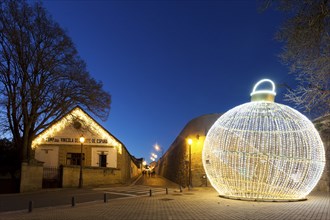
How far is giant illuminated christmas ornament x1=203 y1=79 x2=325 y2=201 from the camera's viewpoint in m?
13.7

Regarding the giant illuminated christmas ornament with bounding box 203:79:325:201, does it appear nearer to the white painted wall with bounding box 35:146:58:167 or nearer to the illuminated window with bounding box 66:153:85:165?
the illuminated window with bounding box 66:153:85:165

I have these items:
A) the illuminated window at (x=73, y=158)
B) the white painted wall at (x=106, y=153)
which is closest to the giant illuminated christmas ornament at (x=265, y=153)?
the white painted wall at (x=106, y=153)

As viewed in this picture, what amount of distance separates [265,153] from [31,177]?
1542cm

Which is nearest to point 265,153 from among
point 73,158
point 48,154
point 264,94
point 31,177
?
point 264,94

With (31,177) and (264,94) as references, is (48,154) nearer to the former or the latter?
(31,177)

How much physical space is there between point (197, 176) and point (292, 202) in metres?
14.4

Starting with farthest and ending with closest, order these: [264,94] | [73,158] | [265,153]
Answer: [73,158], [264,94], [265,153]

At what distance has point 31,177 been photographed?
22.3 metres

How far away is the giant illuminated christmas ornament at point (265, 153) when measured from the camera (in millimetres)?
13656

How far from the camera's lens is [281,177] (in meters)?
13.5

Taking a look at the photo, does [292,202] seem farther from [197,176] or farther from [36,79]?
[36,79]

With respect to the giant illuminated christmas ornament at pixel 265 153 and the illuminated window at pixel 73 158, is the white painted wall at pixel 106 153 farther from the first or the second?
the giant illuminated christmas ornament at pixel 265 153

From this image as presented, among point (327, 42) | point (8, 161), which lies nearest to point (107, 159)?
point (8, 161)

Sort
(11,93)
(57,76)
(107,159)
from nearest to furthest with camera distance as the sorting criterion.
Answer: (11,93) → (57,76) → (107,159)
